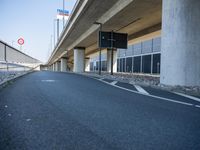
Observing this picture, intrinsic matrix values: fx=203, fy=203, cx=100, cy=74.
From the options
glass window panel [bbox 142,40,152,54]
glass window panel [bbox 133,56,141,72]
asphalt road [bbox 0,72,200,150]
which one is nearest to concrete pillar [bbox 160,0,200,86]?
asphalt road [bbox 0,72,200,150]

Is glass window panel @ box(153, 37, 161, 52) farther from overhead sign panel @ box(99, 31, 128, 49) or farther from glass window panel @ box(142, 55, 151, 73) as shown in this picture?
overhead sign panel @ box(99, 31, 128, 49)

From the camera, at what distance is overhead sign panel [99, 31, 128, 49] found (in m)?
19.7

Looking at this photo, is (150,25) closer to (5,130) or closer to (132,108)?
(132,108)

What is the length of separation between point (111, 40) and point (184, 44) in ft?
39.5

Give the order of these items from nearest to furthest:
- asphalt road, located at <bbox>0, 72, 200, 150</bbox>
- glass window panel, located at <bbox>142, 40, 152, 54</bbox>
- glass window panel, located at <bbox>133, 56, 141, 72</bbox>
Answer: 1. asphalt road, located at <bbox>0, 72, 200, 150</bbox>
2. glass window panel, located at <bbox>142, 40, 152, 54</bbox>
3. glass window panel, located at <bbox>133, 56, 141, 72</bbox>

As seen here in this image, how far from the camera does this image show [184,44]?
8812 millimetres

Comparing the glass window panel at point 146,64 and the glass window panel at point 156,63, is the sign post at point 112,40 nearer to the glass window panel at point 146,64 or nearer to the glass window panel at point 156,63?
the glass window panel at point 156,63

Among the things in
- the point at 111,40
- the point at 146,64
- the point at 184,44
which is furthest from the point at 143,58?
the point at 184,44

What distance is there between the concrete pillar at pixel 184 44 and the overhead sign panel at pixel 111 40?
10.8 meters

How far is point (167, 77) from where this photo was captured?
30.9 ft

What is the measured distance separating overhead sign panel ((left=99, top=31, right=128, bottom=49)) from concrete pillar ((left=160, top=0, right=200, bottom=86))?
10.8 m

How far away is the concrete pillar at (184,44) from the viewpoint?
8.84 m

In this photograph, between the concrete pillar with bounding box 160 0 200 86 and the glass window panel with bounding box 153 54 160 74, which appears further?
the glass window panel with bounding box 153 54 160 74

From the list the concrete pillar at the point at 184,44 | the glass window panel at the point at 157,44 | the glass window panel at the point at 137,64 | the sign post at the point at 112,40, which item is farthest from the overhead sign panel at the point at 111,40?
the glass window panel at the point at 137,64
